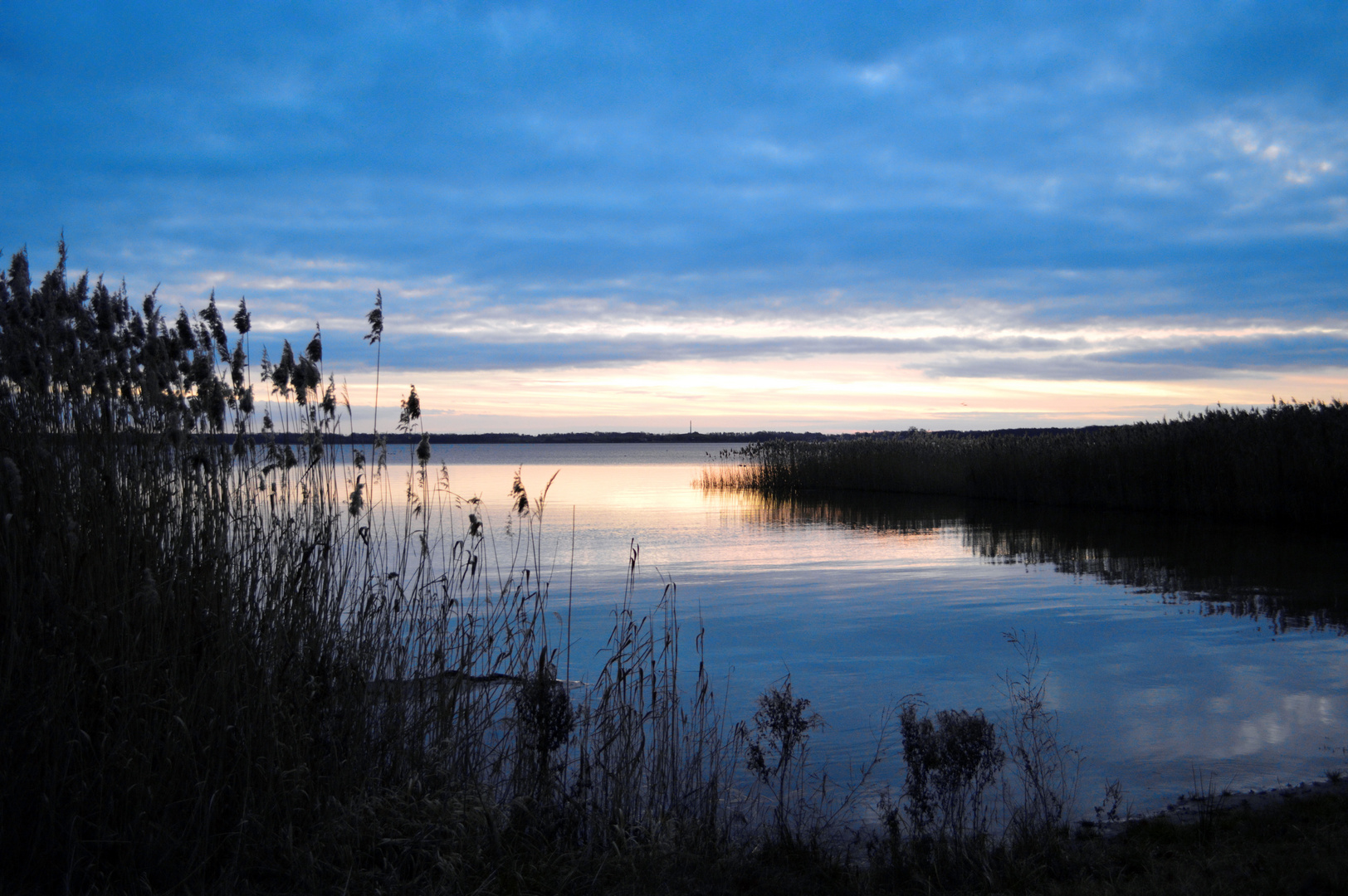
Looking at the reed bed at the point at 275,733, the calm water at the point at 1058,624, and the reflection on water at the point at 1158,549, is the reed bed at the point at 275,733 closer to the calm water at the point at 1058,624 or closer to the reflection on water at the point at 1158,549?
the calm water at the point at 1058,624

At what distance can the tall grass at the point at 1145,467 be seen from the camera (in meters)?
17.2

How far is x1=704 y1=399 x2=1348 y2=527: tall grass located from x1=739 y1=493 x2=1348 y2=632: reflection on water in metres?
0.84

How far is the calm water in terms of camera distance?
18.6 feet

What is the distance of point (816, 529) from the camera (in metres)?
19.2

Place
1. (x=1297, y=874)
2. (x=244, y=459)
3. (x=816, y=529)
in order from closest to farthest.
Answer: (x=1297, y=874)
(x=244, y=459)
(x=816, y=529)

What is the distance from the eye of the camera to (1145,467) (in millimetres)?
21703

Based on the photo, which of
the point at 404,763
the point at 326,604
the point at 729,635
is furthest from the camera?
the point at 729,635

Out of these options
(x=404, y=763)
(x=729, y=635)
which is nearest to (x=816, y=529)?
(x=729, y=635)

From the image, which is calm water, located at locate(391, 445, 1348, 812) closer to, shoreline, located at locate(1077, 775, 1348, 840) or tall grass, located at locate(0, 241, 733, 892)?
shoreline, located at locate(1077, 775, 1348, 840)

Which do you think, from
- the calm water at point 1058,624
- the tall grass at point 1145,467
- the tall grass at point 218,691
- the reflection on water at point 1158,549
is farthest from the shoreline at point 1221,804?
the tall grass at point 1145,467

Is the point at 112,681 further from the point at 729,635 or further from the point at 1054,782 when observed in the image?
the point at 729,635

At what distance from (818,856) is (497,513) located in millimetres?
17181

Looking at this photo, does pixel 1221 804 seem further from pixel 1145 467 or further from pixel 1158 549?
pixel 1145 467

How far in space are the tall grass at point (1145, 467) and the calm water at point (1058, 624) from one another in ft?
5.03
